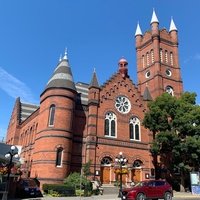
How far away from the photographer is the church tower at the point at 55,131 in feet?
101

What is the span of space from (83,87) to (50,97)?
8394mm

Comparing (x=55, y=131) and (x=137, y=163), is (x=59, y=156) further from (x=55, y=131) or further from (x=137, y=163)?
(x=137, y=163)

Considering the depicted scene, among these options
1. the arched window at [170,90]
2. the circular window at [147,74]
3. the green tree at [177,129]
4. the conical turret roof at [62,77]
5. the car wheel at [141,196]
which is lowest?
the car wheel at [141,196]

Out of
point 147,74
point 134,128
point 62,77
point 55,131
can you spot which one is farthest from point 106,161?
point 147,74

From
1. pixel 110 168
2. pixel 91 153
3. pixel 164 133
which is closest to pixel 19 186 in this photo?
pixel 91 153

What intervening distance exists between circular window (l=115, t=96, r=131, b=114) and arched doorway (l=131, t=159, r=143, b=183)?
743 cm

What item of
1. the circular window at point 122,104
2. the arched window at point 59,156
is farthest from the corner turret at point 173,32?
the arched window at point 59,156

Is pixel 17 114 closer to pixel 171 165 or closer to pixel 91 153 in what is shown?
pixel 91 153

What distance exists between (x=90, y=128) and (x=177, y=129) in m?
11.2

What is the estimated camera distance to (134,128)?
38.8m

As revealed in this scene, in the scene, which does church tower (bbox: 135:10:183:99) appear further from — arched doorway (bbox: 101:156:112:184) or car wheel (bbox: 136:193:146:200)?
car wheel (bbox: 136:193:146:200)

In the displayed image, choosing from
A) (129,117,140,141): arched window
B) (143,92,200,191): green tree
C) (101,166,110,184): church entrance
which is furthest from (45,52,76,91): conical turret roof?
(143,92,200,191): green tree

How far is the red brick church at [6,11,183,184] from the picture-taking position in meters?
31.8

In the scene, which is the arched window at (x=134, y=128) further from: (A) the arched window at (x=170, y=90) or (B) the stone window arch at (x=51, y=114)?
(B) the stone window arch at (x=51, y=114)
